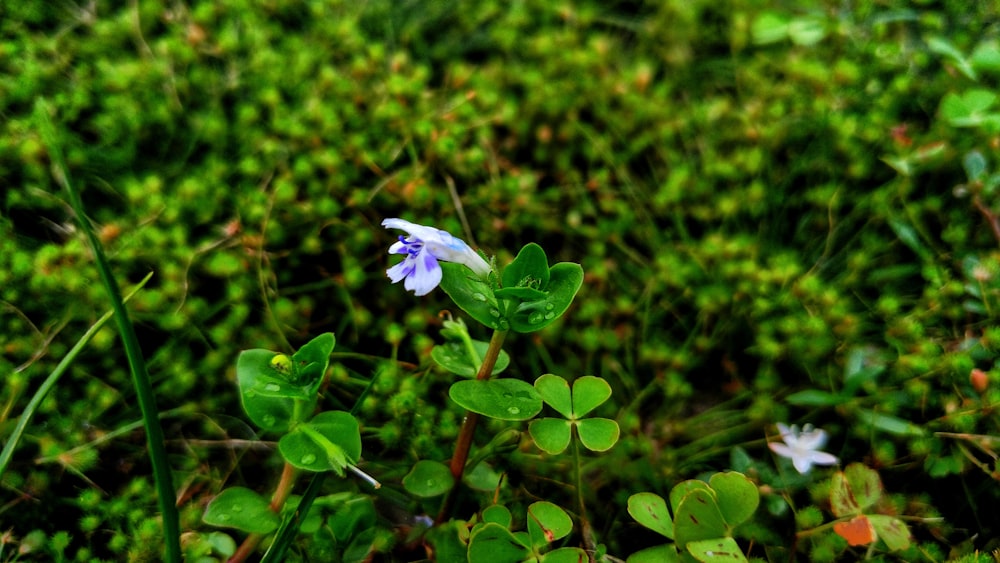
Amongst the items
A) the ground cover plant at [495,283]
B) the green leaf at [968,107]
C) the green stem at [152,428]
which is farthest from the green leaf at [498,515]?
the green leaf at [968,107]

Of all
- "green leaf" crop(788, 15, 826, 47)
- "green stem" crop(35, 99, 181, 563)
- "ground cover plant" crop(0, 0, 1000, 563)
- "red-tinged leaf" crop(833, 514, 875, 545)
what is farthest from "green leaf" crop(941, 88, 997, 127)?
"green stem" crop(35, 99, 181, 563)

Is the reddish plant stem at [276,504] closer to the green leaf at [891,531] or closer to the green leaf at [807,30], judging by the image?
the green leaf at [891,531]

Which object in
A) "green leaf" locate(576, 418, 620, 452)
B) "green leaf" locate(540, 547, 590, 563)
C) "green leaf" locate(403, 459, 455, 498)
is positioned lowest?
"green leaf" locate(540, 547, 590, 563)

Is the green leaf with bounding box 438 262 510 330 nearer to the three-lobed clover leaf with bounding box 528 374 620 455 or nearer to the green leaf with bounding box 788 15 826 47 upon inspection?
the three-lobed clover leaf with bounding box 528 374 620 455

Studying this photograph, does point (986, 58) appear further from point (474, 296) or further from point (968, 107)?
point (474, 296)

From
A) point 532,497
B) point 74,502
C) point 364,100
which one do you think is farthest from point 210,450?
point 364,100

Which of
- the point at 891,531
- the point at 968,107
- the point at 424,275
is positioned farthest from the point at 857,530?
the point at 968,107
